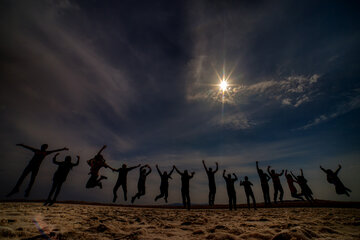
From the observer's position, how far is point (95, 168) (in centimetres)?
835

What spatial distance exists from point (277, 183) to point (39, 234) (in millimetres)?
13843

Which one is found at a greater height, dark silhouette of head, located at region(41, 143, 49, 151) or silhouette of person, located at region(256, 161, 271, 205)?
dark silhouette of head, located at region(41, 143, 49, 151)

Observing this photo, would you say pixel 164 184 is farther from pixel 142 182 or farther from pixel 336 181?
pixel 336 181

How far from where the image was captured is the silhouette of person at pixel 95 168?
26.3 feet

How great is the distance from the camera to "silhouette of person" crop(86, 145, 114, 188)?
316 inches

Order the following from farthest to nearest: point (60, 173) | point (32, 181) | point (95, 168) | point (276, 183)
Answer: point (276, 183), point (95, 168), point (60, 173), point (32, 181)

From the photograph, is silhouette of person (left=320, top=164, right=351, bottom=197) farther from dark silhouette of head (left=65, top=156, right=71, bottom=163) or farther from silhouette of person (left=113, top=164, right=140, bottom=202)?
dark silhouette of head (left=65, top=156, right=71, bottom=163)

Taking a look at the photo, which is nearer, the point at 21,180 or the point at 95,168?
the point at 21,180

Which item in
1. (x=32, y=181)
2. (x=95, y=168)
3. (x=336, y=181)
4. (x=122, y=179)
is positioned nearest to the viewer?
(x=32, y=181)

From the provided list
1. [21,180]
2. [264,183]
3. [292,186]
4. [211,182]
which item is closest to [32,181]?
[21,180]

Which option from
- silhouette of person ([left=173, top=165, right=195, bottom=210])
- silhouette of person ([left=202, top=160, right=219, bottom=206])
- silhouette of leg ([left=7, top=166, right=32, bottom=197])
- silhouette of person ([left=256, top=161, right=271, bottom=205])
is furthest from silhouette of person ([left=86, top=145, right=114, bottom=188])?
silhouette of person ([left=256, top=161, right=271, bottom=205])

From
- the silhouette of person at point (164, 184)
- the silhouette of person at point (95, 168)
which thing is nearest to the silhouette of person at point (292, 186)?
the silhouette of person at point (164, 184)

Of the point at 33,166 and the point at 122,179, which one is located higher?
the point at 33,166

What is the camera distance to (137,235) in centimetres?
256
